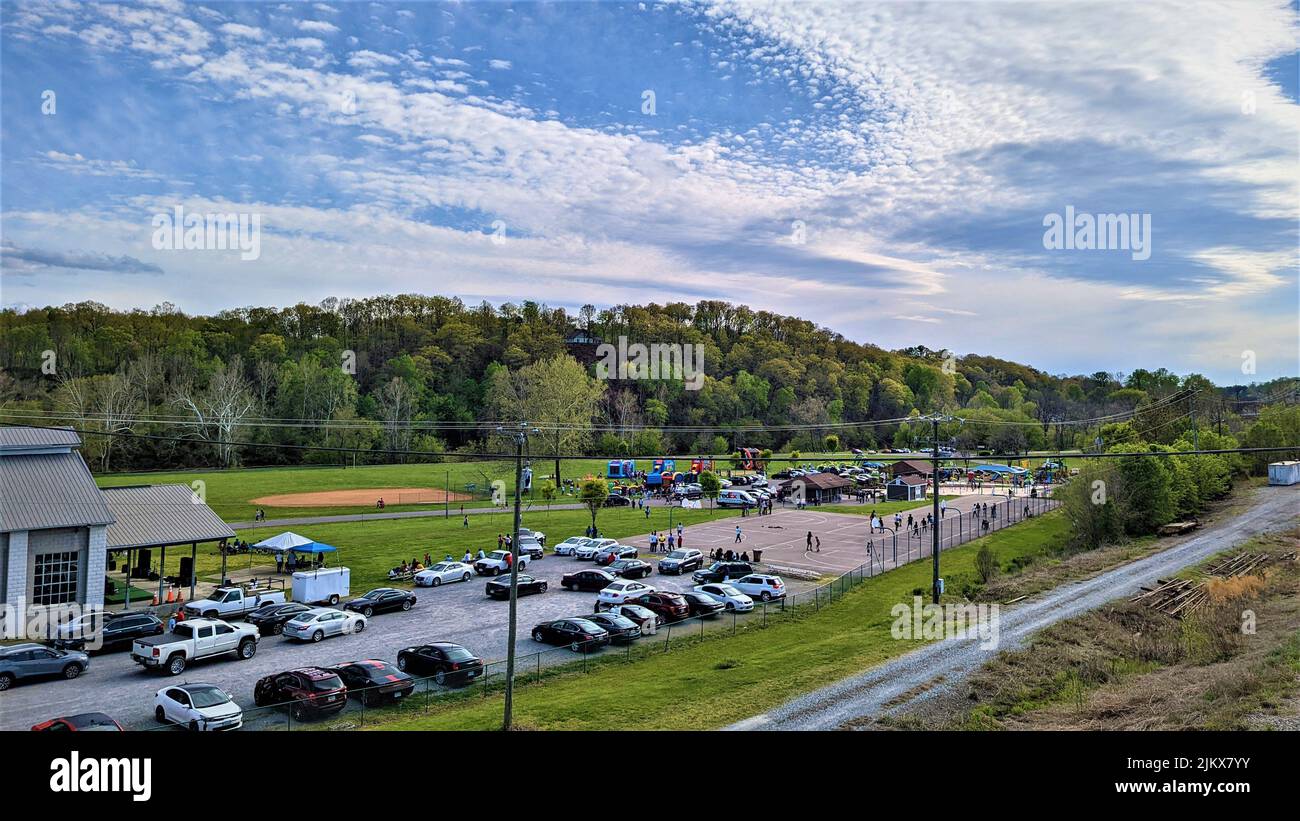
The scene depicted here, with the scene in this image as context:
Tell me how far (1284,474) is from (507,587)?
67031 mm

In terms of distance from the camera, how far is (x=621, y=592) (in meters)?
33.6

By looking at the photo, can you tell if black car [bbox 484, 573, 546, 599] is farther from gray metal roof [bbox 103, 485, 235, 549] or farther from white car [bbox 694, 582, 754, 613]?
gray metal roof [bbox 103, 485, 235, 549]

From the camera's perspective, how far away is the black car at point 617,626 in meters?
27.8

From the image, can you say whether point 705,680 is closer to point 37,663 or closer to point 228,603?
point 37,663

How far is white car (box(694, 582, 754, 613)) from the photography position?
32809 millimetres

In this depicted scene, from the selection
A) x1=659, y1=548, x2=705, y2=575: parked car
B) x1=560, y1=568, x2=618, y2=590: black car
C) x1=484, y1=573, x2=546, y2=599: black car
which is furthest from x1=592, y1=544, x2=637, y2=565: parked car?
x1=484, y1=573, x2=546, y2=599: black car

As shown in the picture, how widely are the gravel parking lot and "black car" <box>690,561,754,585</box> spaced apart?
2.77 feet

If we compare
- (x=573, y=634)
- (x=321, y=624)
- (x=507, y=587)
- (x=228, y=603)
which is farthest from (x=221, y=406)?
(x=573, y=634)

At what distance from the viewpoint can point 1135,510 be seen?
51094mm

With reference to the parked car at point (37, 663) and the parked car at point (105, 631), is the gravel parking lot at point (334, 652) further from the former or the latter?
the parked car at point (105, 631)

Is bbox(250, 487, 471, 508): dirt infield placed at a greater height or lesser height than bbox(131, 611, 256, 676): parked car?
greater

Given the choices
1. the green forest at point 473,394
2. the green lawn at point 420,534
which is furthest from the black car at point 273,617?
the green forest at point 473,394

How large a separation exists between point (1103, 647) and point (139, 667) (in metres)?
30.6

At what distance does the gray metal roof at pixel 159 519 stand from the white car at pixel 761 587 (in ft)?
74.2
